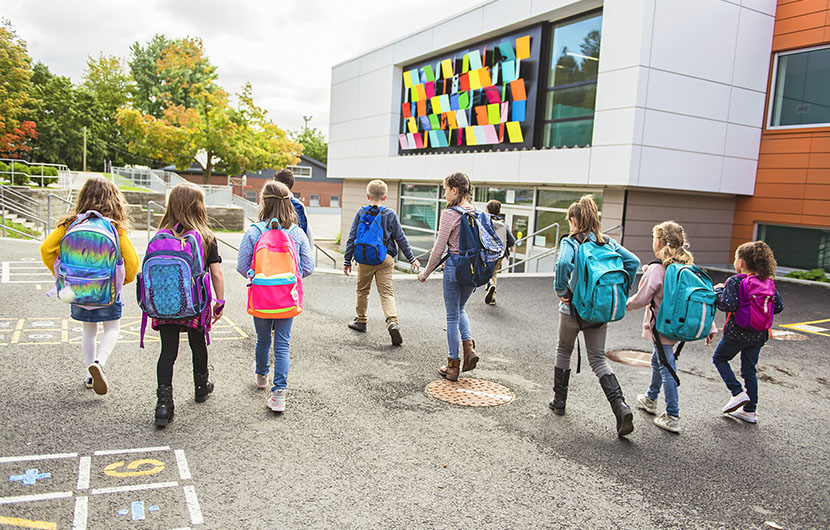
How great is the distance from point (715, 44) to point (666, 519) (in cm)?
1376

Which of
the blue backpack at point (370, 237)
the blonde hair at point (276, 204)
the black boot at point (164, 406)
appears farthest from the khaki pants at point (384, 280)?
the black boot at point (164, 406)

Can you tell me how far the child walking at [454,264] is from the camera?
540 centimetres

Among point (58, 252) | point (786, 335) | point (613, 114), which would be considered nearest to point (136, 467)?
point (58, 252)

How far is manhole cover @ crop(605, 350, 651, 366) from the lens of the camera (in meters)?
6.59

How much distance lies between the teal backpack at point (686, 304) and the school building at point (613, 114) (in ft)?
26.8

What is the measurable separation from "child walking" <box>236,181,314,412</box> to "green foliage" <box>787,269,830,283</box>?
1347 cm

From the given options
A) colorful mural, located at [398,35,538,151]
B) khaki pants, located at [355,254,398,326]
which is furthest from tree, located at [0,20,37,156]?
khaki pants, located at [355,254,398,326]

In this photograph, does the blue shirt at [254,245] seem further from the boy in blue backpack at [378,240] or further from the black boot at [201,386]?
the boy in blue backpack at [378,240]

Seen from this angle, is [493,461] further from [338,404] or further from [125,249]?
[125,249]

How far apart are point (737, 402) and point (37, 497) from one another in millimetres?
4967

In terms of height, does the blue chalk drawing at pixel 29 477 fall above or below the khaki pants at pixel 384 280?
below

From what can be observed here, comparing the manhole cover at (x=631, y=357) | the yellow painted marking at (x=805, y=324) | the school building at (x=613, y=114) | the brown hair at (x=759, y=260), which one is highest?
the school building at (x=613, y=114)

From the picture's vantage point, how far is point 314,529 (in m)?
3.00

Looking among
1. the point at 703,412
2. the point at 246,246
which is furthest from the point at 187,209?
the point at 703,412
